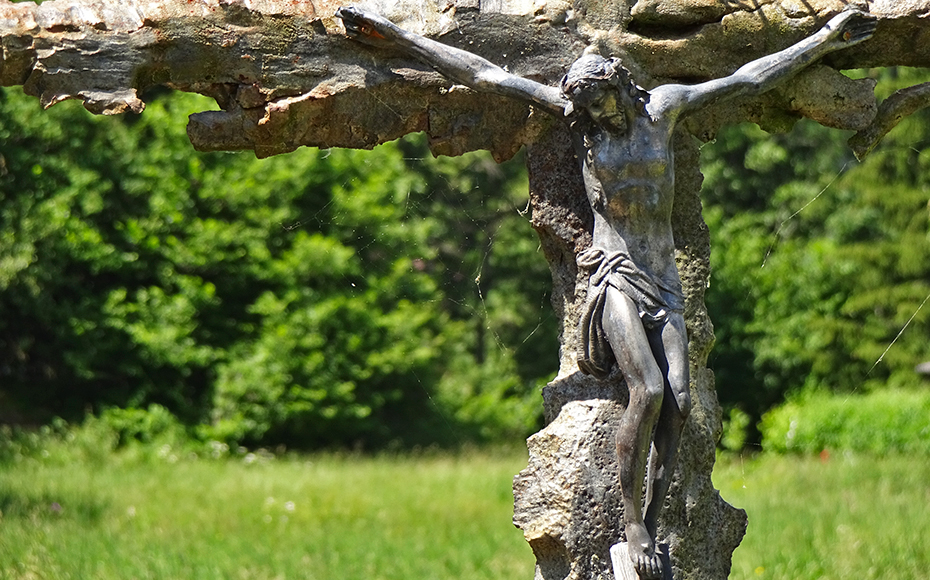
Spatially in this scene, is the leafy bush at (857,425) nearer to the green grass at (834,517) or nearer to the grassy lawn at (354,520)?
the green grass at (834,517)

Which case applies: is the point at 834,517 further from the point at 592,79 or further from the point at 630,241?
the point at 592,79

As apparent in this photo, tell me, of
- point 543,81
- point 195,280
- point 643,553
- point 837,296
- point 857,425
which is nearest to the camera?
point 643,553

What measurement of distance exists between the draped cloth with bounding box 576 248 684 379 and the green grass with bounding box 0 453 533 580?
3.58 meters

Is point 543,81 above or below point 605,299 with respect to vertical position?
above

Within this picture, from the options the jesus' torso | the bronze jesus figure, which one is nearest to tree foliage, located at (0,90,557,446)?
the bronze jesus figure

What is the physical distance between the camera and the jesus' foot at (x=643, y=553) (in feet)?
13.9

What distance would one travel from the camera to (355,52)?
186 inches

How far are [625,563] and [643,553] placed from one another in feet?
0.27

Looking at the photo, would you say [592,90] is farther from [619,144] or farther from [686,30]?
[686,30]

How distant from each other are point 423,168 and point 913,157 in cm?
739

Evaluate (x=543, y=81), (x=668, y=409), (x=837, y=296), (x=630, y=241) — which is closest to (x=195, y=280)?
(x=837, y=296)

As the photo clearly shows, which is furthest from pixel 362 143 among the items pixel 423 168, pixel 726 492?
pixel 423 168

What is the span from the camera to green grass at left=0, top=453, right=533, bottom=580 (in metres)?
7.66

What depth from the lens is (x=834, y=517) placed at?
9.12 metres
